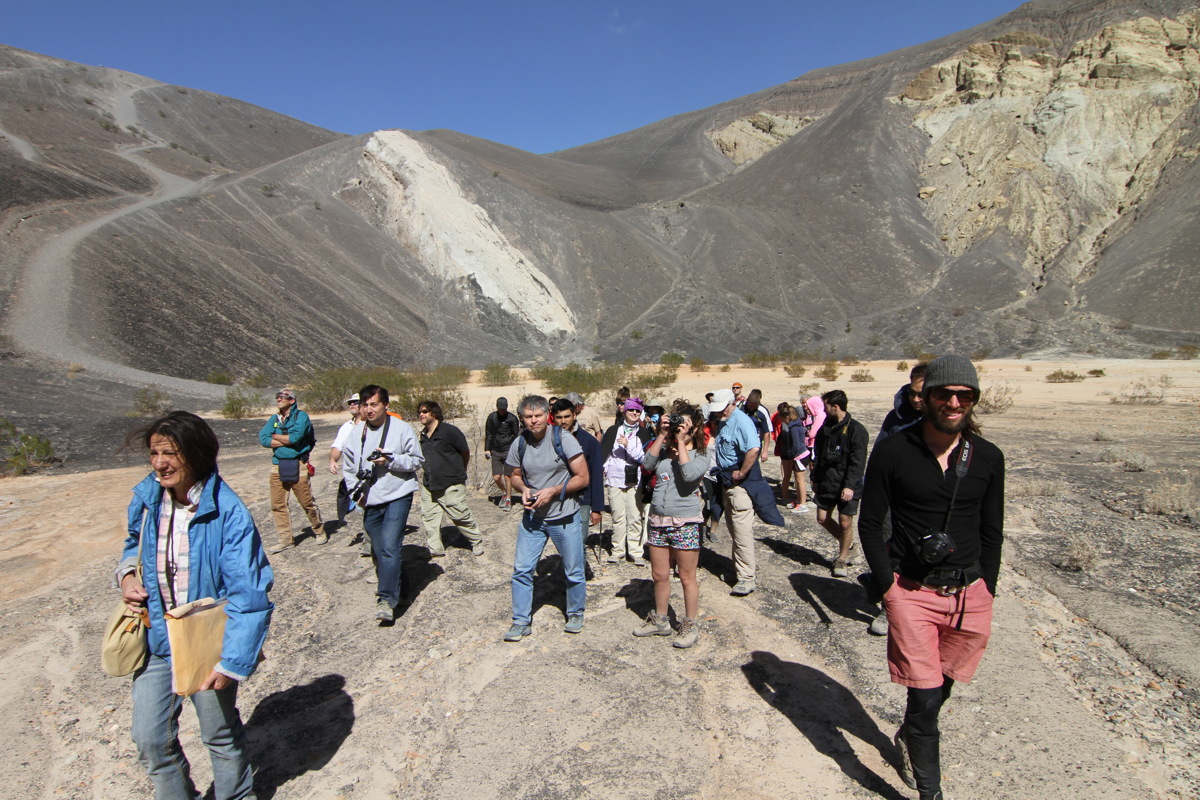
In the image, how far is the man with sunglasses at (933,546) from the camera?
261cm

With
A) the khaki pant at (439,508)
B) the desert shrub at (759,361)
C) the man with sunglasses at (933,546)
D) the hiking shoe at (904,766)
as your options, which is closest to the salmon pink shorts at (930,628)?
the man with sunglasses at (933,546)

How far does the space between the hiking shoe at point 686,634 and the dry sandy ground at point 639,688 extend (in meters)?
0.08

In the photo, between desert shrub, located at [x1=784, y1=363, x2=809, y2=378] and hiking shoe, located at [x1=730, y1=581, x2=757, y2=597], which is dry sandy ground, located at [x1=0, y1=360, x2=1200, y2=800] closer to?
hiking shoe, located at [x1=730, y1=581, x2=757, y2=597]

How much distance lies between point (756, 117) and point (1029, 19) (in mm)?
30468

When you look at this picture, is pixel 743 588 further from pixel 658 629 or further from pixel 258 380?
pixel 258 380

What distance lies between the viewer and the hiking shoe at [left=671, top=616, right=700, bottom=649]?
169 inches

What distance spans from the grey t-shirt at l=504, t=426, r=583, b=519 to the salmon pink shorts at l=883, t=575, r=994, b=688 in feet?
7.27

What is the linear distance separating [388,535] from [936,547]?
363 cm

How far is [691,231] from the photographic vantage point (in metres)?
50.0

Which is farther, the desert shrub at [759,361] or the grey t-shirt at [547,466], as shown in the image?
the desert shrub at [759,361]

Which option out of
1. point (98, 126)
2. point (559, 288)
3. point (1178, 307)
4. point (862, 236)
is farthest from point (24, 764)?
point (98, 126)

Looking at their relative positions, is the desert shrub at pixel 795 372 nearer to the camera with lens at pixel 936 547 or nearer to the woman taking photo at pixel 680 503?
the woman taking photo at pixel 680 503

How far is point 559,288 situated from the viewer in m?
41.9

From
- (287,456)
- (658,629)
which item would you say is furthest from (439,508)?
(658,629)
